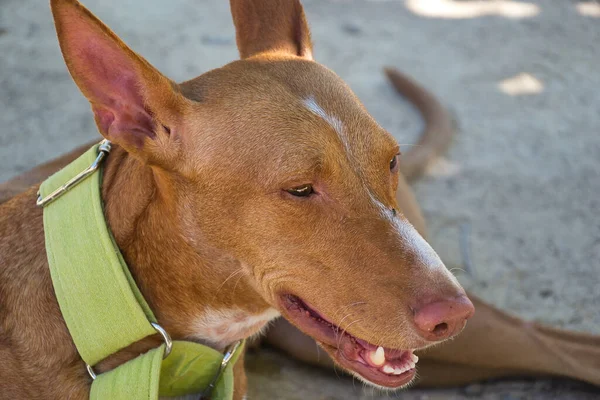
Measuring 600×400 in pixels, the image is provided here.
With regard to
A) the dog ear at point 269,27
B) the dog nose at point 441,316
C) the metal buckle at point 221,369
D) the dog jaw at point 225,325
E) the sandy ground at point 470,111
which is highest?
the dog ear at point 269,27

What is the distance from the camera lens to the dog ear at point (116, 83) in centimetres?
241

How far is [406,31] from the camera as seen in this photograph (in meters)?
7.68

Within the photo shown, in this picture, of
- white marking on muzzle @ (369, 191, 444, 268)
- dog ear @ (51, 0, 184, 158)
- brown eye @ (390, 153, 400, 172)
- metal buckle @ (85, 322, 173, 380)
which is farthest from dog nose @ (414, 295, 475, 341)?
dog ear @ (51, 0, 184, 158)

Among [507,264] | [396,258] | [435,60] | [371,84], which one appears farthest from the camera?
[435,60]

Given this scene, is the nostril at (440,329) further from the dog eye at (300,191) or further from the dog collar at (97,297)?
the dog collar at (97,297)

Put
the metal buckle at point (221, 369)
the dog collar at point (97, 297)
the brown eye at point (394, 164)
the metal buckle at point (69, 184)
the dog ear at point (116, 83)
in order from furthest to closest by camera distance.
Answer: the metal buckle at point (221, 369), the brown eye at point (394, 164), the metal buckle at point (69, 184), the dog collar at point (97, 297), the dog ear at point (116, 83)

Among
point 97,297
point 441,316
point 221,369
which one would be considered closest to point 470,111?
point 221,369

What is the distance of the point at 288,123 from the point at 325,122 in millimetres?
125

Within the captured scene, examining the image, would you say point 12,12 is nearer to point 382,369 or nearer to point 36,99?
point 36,99

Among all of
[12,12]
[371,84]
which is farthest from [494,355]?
[12,12]

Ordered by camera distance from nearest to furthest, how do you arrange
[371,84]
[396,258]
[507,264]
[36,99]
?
[396,258], [507,264], [36,99], [371,84]

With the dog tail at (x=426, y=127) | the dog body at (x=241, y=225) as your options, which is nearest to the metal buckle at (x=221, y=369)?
the dog body at (x=241, y=225)

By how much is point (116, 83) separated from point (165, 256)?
0.61 metres

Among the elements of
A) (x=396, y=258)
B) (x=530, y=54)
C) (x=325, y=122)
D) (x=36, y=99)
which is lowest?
(x=530, y=54)
